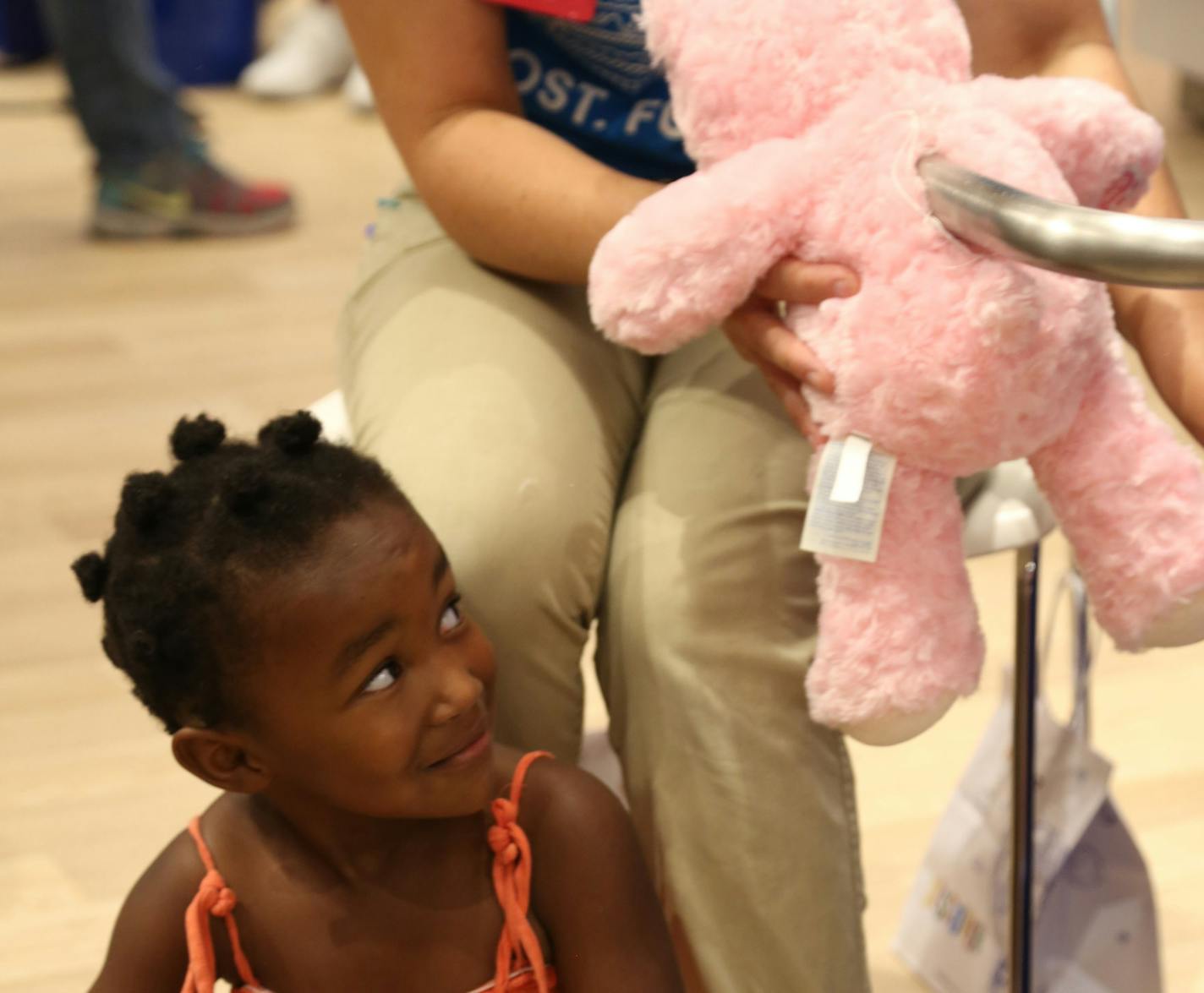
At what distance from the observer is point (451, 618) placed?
83 centimetres

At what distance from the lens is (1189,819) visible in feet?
4.54

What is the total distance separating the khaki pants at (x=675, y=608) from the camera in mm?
868

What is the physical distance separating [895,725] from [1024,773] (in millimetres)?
256

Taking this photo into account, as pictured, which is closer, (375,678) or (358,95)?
(375,678)

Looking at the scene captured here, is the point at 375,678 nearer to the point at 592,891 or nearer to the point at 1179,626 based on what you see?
the point at 592,891

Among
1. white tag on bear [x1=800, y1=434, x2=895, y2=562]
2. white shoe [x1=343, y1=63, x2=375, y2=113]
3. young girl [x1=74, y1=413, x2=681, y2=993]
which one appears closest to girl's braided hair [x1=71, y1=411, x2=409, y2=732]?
young girl [x1=74, y1=413, x2=681, y2=993]

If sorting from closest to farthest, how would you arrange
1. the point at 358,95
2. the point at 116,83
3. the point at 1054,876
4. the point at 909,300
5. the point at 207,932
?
the point at 909,300, the point at 207,932, the point at 1054,876, the point at 116,83, the point at 358,95

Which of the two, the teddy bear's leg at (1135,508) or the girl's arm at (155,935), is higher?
the teddy bear's leg at (1135,508)

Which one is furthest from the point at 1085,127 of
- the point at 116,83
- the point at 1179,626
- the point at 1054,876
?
the point at 116,83

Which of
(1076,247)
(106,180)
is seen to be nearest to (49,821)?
(1076,247)

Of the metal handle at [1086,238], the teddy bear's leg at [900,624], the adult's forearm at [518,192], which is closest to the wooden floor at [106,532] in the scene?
Answer: the teddy bear's leg at [900,624]

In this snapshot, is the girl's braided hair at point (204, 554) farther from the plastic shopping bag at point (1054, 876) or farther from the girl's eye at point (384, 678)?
the plastic shopping bag at point (1054, 876)

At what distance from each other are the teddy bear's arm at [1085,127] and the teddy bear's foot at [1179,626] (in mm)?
206

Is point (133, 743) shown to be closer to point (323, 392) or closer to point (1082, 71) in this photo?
point (323, 392)
